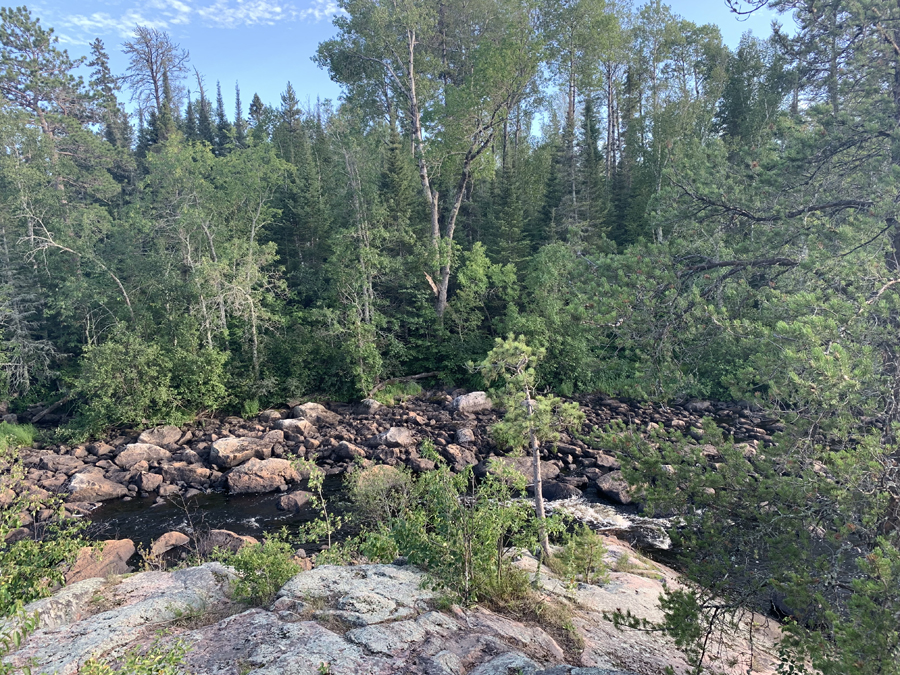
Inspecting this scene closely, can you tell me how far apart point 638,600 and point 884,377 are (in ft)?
13.2

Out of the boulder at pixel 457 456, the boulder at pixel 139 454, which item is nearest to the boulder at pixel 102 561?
the boulder at pixel 139 454

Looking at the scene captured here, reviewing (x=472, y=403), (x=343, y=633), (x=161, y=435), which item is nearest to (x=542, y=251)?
(x=472, y=403)

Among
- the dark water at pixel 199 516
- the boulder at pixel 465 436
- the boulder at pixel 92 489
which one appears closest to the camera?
the dark water at pixel 199 516

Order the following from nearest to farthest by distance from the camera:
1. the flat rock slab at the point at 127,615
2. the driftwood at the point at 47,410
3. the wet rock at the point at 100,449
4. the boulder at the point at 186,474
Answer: the flat rock slab at the point at 127,615 → the boulder at the point at 186,474 → the wet rock at the point at 100,449 → the driftwood at the point at 47,410

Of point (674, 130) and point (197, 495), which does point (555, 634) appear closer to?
point (197, 495)

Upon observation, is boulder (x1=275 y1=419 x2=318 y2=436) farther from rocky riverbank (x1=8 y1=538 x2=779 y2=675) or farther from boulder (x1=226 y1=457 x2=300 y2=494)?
rocky riverbank (x1=8 y1=538 x2=779 y2=675)

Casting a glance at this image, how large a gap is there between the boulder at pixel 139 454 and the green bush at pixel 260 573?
1230cm

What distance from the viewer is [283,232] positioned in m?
28.0

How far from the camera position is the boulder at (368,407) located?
2059 centimetres

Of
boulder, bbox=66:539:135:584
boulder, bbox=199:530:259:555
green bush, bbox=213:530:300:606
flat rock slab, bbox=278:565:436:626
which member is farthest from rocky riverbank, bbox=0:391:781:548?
flat rock slab, bbox=278:565:436:626

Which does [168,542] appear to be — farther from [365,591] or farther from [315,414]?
[315,414]

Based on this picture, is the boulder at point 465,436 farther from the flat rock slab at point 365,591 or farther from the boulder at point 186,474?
the flat rock slab at point 365,591

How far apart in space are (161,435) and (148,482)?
3.82 metres

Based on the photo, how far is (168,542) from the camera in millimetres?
10969
